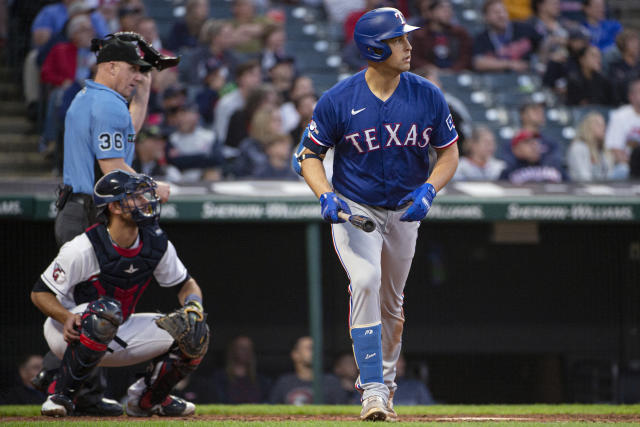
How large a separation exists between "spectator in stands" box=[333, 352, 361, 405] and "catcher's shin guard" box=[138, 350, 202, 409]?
322 centimetres

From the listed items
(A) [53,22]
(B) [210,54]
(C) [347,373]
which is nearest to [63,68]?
(A) [53,22]

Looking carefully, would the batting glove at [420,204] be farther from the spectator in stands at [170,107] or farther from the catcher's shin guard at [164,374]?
the spectator in stands at [170,107]

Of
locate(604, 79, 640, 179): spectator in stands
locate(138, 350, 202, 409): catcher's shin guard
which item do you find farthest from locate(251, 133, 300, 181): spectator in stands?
locate(138, 350, 202, 409): catcher's shin guard

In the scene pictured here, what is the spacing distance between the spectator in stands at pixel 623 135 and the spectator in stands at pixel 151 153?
13.3 ft

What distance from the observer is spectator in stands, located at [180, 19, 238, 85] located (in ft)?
29.7

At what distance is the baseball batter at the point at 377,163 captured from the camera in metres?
4.05

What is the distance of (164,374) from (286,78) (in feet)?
16.5

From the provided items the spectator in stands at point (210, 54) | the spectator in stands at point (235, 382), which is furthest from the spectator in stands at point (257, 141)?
the spectator in stands at point (235, 382)

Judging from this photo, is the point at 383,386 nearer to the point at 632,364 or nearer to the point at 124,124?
the point at 124,124

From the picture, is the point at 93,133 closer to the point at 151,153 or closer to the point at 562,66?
the point at 151,153

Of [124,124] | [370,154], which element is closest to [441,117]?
[370,154]

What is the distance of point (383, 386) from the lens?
13.3 ft

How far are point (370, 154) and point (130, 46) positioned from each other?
4.45 ft

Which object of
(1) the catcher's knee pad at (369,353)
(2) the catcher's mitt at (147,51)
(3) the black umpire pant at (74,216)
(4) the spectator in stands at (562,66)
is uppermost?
(2) the catcher's mitt at (147,51)
